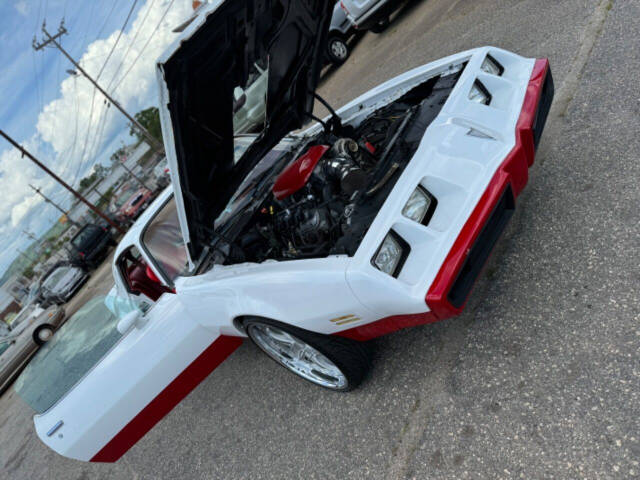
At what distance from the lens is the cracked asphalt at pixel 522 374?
176 centimetres

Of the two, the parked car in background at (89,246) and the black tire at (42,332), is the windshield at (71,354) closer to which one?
the black tire at (42,332)

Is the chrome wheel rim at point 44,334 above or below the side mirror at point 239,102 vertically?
below

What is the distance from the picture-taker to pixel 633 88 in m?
2.96

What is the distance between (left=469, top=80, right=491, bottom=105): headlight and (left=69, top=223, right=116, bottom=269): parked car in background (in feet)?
45.2

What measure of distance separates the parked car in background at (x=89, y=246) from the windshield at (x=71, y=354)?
453 inches

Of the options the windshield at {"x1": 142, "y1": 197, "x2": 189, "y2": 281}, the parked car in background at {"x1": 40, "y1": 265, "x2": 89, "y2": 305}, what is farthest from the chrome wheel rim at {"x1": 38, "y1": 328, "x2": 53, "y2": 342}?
the windshield at {"x1": 142, "y1": 197, "x2": 189, "y2": 281}

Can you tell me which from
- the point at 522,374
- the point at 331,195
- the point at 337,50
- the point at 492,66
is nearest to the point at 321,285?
the point at 331,195

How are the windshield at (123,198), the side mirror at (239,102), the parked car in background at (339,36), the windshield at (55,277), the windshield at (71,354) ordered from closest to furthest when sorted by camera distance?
the side mirror at (239,102) → the windshield at (71,354) → the parked car in background at (339,36) → the windshield at (55,277) → the windshield at (123,198)

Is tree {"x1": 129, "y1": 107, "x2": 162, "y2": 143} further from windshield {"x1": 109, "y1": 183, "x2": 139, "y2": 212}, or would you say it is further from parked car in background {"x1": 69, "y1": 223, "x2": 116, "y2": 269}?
parked car in background {"x1": 69, "y1": 223, "x2": 116, "y2": 269}

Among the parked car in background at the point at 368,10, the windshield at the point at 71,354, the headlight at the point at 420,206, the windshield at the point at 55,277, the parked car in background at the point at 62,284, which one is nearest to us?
the headlight at the point at 420,206

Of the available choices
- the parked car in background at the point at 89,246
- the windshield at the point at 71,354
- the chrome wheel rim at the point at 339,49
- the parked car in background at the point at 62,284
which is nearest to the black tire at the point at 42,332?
the parked car in background at the point at 62,284

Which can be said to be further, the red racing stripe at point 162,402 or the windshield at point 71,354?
the windshield at point 71,354

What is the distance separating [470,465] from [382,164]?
1.56m

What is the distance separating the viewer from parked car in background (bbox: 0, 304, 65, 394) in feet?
24.3
